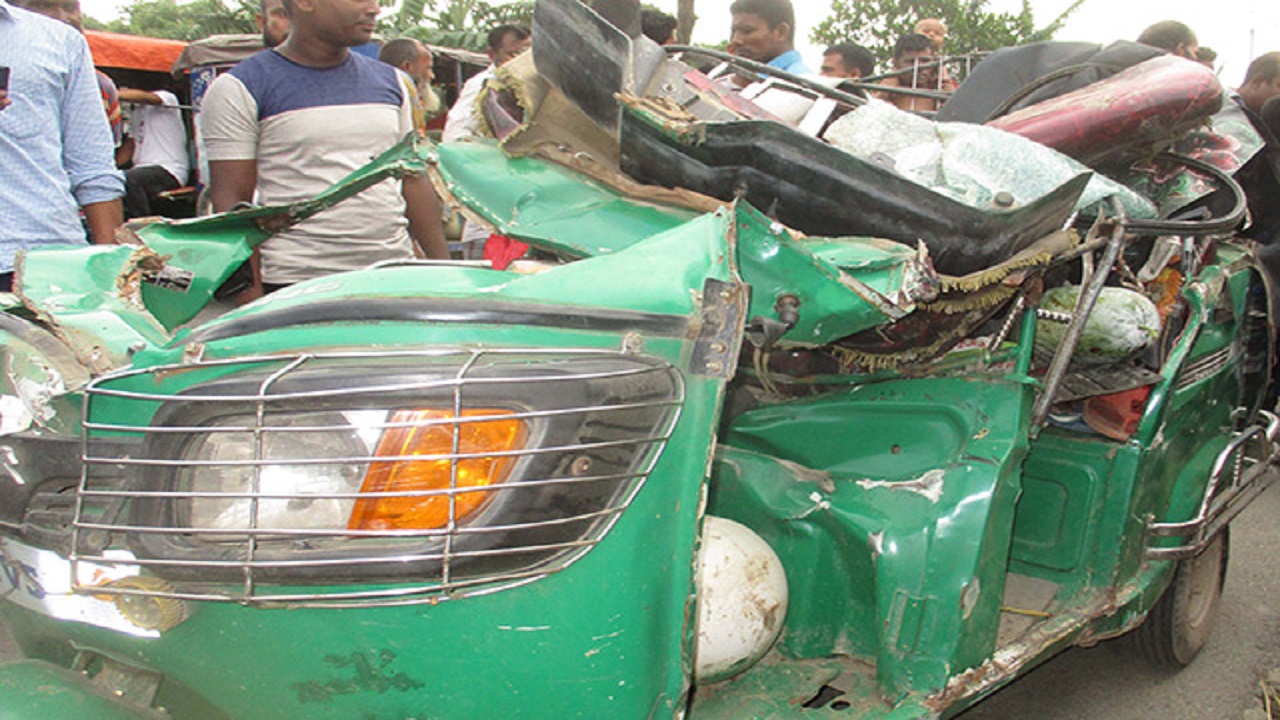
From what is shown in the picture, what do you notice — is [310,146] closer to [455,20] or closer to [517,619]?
[517,619]

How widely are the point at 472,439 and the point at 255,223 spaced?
134 centimetres

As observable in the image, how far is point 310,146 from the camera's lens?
11.0 ft

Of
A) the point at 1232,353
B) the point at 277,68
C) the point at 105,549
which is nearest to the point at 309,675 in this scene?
the point at 105,549


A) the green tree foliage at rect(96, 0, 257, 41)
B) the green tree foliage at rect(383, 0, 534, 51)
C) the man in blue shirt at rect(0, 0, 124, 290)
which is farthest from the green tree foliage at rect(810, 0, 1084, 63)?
the man in blue shirt at rect(0, 0, 124, 290)

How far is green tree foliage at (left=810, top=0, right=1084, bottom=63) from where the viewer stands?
20328mm

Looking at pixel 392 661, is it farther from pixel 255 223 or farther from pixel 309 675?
pixel 255 223

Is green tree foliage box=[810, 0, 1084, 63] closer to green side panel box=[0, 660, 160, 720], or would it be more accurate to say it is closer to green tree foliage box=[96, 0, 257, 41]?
green tree foliage box=[96, 0, 257, 41]

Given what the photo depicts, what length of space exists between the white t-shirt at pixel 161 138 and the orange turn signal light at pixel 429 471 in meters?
7.36

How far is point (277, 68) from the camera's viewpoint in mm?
3336

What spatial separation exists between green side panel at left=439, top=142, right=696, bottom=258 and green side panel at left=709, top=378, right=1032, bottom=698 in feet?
2.05

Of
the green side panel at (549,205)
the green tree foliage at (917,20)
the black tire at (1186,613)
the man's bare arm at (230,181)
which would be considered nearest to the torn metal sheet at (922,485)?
the green side panel at (549,205)

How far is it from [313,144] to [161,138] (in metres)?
5.56

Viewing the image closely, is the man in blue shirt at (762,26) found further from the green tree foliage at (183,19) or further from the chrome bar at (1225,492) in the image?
the green tree foliage at (183,19)

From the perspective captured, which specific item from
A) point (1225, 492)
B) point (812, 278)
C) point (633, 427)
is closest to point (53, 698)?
point (633, 427)
